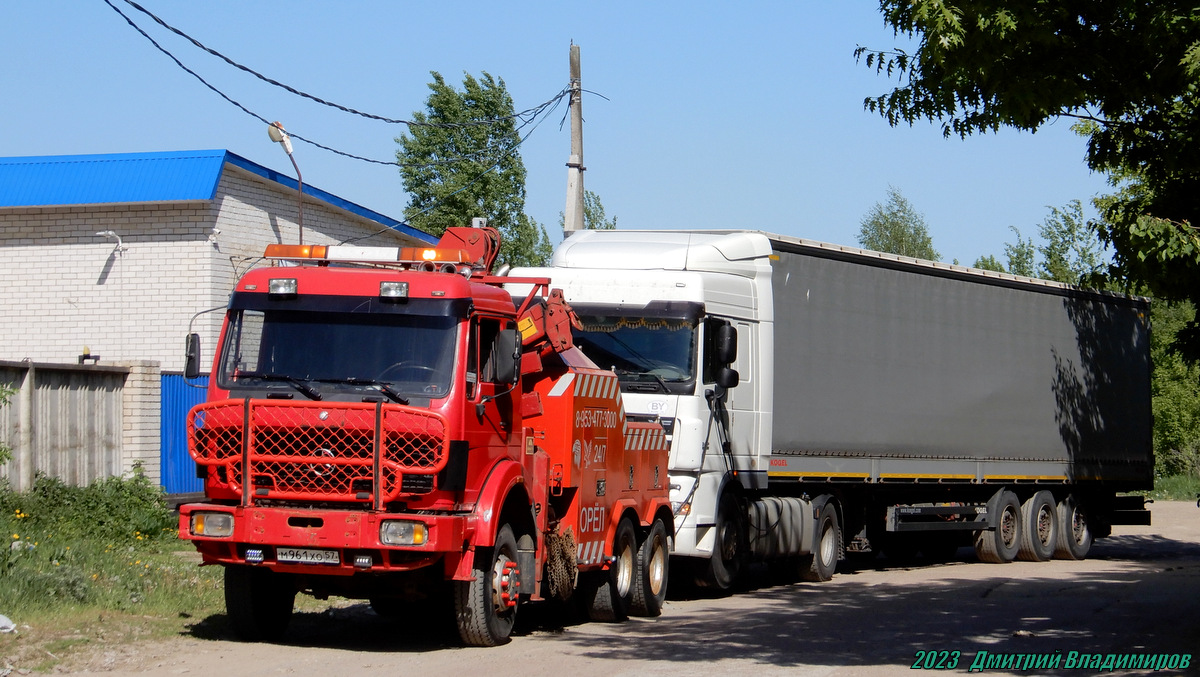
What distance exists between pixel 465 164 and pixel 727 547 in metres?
35.9

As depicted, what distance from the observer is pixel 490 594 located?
1021 cm

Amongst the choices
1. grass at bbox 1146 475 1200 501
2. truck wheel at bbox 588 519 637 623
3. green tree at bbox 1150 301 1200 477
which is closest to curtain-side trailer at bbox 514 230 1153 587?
truck wheel at bbox 588 519 637 623

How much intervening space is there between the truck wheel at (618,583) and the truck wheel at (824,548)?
14.7 feet

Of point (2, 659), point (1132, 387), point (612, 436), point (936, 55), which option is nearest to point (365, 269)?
point (612, 436)

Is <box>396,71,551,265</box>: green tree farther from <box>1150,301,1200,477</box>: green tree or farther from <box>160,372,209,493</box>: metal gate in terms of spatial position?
<box>160,372,209,493</box>: metal gate

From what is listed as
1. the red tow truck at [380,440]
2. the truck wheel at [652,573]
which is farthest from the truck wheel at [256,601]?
the truck wheel at [652,573]

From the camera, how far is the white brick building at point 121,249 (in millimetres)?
20266

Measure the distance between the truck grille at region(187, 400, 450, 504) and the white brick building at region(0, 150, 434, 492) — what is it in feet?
35.0

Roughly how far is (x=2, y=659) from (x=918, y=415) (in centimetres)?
1259

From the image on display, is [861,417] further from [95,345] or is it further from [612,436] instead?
[95,345]

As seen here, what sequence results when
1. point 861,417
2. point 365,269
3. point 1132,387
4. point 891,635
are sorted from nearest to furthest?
point 365,269 → point 891,635 → point 861,417 → point 1132,387

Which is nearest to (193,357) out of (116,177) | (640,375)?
(640,375)

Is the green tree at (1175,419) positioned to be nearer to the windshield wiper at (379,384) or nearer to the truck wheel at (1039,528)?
the truck wheel at (1039,528)

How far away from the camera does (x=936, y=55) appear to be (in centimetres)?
935
